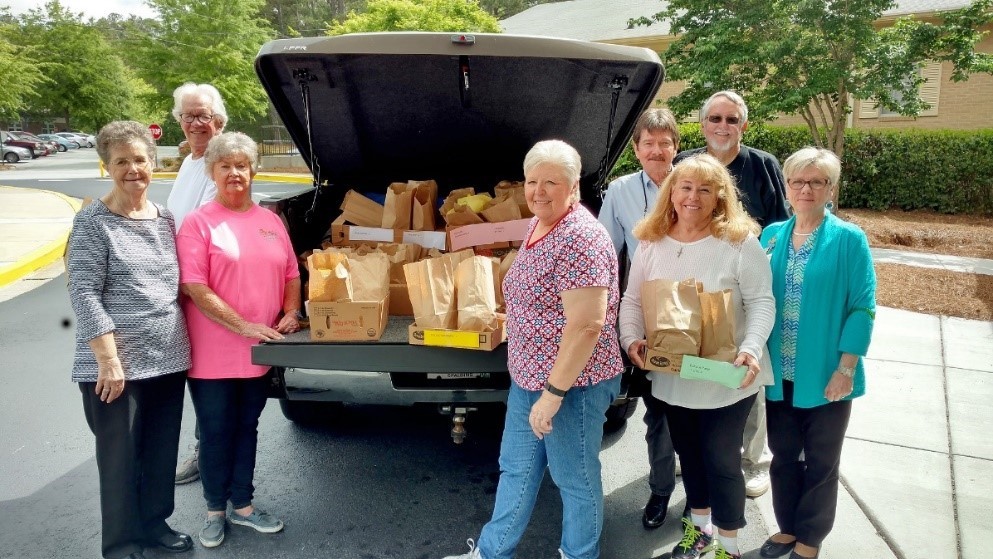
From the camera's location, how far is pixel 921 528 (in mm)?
2992

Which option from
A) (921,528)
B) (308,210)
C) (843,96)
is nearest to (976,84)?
(843,96)

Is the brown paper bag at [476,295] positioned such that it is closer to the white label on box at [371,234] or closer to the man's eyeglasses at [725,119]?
the white label on box at [371,234]

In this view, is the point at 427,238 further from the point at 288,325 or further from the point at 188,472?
the point at 188,472

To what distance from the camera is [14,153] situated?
3341 cm

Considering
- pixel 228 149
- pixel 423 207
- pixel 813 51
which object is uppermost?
pixel 813 51

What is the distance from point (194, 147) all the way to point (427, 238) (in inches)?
48.2

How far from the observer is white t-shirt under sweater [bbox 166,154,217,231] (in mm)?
3066

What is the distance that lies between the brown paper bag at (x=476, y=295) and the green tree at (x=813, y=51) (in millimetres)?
7856

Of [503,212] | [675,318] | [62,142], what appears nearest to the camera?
[675,318]

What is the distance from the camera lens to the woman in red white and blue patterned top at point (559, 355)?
219cm

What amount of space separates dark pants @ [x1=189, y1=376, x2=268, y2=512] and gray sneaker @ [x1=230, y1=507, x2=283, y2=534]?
0.20ft

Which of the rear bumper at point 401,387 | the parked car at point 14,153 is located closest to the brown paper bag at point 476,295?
the rear bumper at point 401,387

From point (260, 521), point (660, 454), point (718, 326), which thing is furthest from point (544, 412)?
point (260, 521)

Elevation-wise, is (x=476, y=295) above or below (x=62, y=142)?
above
